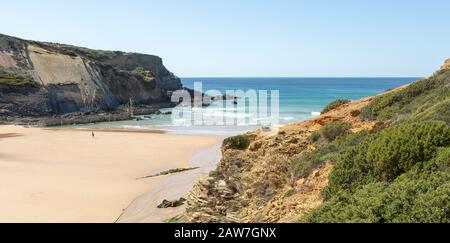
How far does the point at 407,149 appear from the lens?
7387 mm

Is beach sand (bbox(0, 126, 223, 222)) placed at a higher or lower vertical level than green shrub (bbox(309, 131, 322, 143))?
lower

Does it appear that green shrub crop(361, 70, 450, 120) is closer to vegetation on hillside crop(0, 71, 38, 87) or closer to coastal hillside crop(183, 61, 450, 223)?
coastal hillside crop(183, 61, 450, 223)

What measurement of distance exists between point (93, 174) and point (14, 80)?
44948 millimetres

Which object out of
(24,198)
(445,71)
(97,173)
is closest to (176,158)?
(97,173)

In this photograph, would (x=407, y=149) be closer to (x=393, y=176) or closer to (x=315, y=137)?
(x=393, y=176)

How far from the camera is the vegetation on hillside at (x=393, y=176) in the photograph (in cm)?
545

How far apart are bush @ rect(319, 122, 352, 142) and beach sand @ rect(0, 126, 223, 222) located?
16.8 feet

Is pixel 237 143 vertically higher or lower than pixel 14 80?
lower

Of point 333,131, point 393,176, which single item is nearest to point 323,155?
point 333,131

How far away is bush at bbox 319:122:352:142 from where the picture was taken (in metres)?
12.6

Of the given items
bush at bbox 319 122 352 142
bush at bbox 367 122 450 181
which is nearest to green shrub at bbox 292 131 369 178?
bush at bbox 319 122 352 142

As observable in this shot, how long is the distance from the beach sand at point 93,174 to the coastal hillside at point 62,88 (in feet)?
54.9

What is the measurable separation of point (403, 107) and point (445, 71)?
3.45 m

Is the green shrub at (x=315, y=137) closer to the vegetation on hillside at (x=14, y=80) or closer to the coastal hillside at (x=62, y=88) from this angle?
the coastal hillside at (x=62, y=88)
